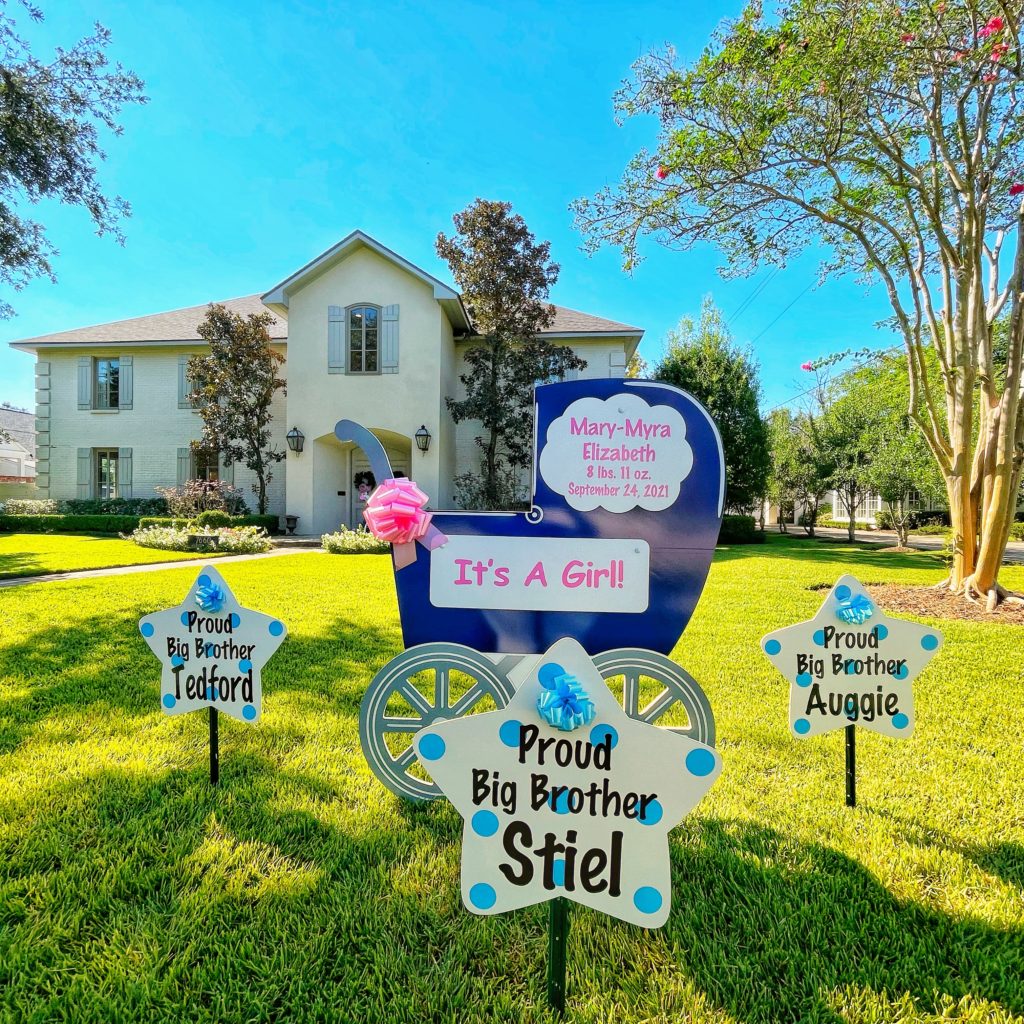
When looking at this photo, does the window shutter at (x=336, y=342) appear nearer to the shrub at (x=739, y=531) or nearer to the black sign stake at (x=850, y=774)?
the shrub at (x=739, y=531)

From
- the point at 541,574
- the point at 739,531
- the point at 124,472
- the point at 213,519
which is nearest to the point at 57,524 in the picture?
the point at 124,472

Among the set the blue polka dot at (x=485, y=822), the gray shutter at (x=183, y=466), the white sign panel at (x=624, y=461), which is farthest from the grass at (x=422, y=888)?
→ the gray shutter at (x=183, y=466)

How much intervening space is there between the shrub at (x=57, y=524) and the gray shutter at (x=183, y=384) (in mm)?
3734

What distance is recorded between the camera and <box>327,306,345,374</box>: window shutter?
1382 cm

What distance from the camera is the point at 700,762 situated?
1.22 metres

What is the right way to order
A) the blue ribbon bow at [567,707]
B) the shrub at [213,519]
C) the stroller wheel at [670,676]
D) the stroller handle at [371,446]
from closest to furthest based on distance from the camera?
1. the blue ribbon bow at [567,707]
2. the stroller wheel at [670,676]
3. the stroller handle at [371,446]
4. the shrub at [213,519]

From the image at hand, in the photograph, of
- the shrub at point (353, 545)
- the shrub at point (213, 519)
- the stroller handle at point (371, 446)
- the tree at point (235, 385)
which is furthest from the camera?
the tree at point (235, 385)

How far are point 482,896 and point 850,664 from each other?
177 cm

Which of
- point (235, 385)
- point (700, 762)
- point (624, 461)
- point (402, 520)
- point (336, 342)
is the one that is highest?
point (336, 342)

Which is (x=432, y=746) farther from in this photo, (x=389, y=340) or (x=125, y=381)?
(x=125, y=381)

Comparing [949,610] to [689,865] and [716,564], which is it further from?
[689,865]

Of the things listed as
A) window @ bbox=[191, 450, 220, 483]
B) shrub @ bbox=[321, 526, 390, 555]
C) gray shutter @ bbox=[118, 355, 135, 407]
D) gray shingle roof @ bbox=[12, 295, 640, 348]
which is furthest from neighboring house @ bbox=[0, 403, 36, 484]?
shrub @ bbox=[321, 526, 390, 555]

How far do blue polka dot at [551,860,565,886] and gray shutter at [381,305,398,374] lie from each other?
44.9 feet

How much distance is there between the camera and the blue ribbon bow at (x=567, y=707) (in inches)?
47.1
